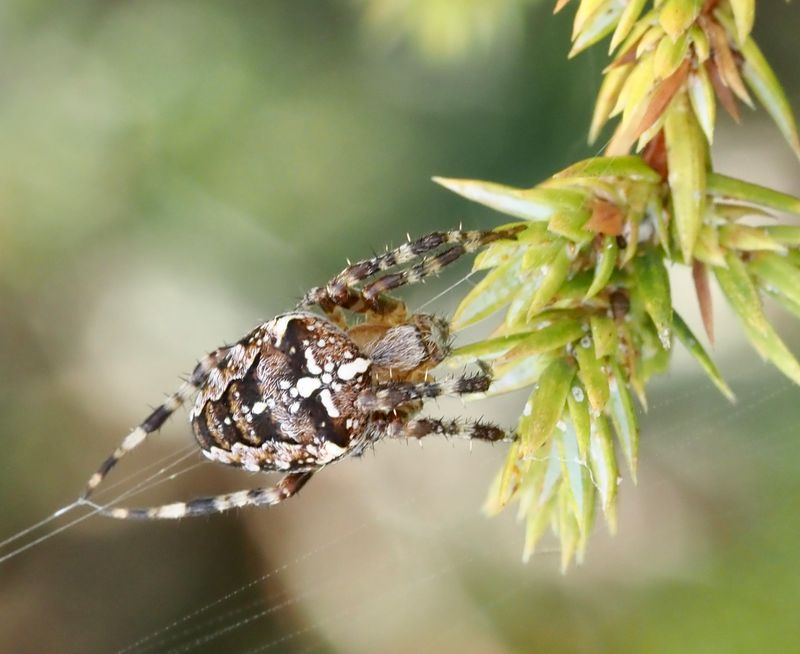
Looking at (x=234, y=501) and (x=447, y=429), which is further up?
(x=234, y=501)

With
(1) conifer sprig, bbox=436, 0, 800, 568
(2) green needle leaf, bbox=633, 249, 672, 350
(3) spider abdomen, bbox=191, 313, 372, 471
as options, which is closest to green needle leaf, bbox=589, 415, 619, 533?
(1) conifer sprig, bbox=436, 0, 800, 568

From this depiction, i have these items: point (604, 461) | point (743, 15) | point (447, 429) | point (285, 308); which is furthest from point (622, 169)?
point (285, 308)

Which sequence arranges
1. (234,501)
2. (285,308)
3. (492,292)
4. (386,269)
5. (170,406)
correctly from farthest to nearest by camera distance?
(285,308)
(170,406)
(234,501)
(386,269)
(492,292)

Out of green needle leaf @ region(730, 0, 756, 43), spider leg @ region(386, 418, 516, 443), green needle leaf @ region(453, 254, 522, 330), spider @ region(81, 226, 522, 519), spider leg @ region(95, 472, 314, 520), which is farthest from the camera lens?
spider leg @ region(95, 472, 314, 520)

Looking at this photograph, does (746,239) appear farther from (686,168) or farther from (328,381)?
(328,381)

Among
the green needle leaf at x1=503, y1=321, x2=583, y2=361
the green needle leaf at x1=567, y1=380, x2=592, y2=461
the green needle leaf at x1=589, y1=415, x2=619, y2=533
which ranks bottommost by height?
the green needle leaf at x1=589, y1=415, x2=619, y2=533

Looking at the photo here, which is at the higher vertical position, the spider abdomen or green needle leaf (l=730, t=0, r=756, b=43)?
the spider abdomen

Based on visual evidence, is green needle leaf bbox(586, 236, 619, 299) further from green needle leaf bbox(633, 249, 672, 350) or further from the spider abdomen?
the spider abdomen

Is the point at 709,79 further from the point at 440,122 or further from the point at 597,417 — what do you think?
the point at 440,122
